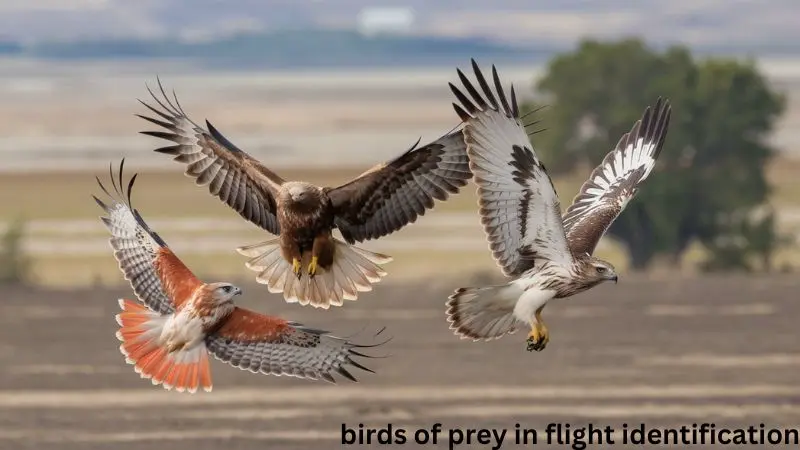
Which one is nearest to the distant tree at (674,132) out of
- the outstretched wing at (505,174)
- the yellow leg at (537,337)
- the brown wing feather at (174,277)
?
the brown wing feather at (174,277)

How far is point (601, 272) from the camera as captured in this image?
51.0 feet

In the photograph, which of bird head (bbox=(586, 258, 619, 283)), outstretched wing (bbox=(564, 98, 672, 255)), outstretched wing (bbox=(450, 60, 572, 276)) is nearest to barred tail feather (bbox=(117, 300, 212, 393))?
outstretched wing (bbox=(450, 60, 572, 276))

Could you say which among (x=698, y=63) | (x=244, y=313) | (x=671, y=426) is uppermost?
(x=698, y=63)

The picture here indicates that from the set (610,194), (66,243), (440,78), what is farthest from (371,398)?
(440,78)

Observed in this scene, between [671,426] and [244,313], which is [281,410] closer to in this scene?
[671,426]

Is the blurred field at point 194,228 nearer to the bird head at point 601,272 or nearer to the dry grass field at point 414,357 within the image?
the dry grass field at point 414,357

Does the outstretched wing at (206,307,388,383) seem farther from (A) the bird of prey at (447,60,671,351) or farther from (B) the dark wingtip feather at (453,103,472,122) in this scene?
(B) the dark wingtip feather at (453,103,472,122)

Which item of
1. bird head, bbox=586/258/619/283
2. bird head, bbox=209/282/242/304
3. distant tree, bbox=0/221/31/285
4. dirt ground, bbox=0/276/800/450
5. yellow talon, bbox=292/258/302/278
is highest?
yellow talon, bbox=292/258/302/278

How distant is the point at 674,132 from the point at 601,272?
3191 cm

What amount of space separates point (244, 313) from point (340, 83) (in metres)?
104

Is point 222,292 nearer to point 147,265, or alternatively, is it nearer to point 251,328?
point 251,328

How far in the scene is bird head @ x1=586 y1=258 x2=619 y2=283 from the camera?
15.5 m

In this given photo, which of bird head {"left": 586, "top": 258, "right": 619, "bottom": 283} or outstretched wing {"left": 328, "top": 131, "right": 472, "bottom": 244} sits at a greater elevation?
outstretched wing {"left": 328, "top": 131, "right": 472, "bottom": 244}

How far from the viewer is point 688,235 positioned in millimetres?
46375
